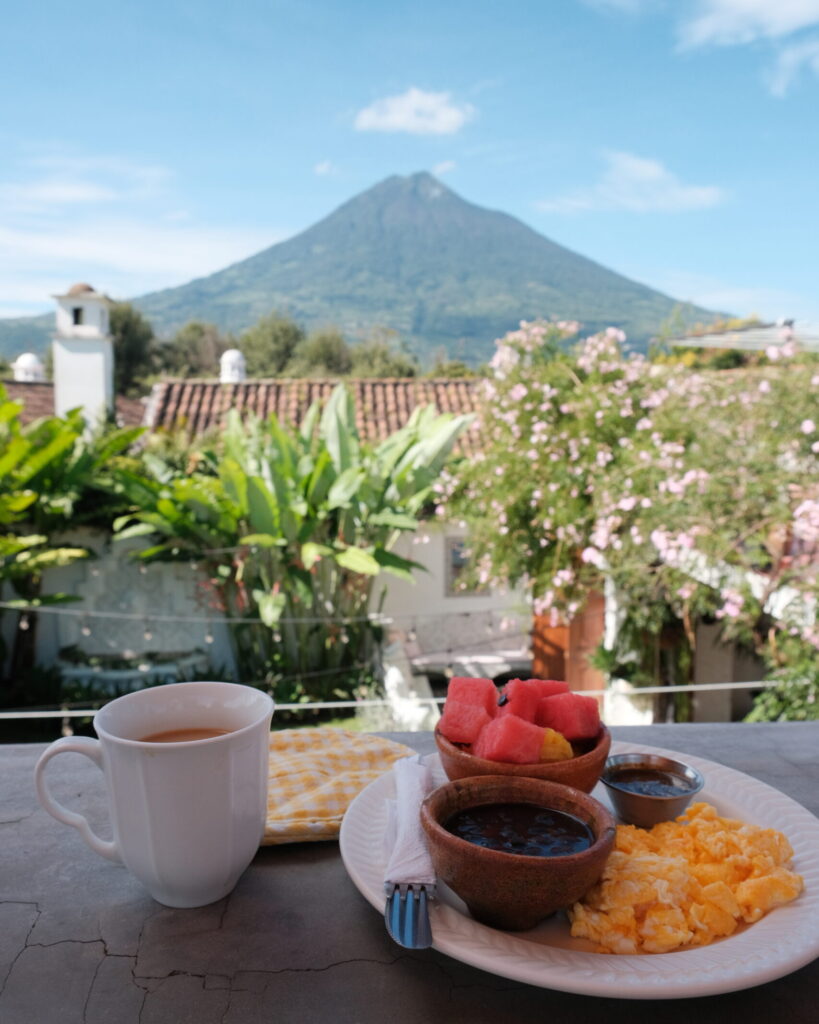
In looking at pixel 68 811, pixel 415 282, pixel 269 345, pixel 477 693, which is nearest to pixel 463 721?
pixel 477 693

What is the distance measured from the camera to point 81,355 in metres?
7.98

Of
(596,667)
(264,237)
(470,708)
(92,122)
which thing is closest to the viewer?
(470,708)

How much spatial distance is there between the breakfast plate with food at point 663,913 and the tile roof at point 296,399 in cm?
842

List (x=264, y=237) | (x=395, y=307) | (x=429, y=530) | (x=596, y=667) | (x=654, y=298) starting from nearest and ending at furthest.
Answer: (x=596, y=667)
(x=429, y=530)
(x=654, y=298)
(x=395, y=307)
(x=264, y=237)

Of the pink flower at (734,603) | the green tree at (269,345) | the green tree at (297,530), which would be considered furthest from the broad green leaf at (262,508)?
the green tree at (269,345)

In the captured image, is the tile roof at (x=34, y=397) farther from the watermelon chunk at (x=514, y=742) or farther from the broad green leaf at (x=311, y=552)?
the watermelon chunk at (x=514, y=742)

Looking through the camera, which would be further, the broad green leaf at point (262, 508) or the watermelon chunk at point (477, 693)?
the broad green leaf at point (262, 508)

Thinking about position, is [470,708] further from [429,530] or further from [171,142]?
[171,142]

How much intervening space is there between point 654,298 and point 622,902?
4742 cm

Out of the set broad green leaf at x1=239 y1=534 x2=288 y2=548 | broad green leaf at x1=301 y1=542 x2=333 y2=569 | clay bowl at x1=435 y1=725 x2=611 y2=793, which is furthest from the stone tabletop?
broad green leaf at x1=239 y1=534 x2=288 y2=548

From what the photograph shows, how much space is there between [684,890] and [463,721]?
0.22m

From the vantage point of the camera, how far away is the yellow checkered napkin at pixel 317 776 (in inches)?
28.8

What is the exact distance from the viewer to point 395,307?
5478cm

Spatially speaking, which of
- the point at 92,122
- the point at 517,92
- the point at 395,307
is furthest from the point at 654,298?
the point at 92,122
